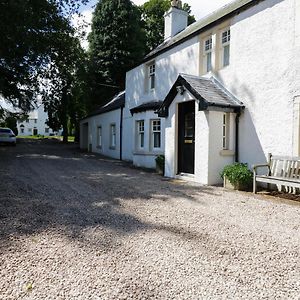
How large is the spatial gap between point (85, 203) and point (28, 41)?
34.8ft

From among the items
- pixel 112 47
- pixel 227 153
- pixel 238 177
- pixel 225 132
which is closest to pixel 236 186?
pixel 238 177

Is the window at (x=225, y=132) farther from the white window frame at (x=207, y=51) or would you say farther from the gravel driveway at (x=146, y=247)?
the gravel driveway at (x=146, y=247)

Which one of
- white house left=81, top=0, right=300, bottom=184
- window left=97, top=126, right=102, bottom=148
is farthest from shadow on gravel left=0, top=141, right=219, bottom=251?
window left=97, top=126, right=102, bottom=148

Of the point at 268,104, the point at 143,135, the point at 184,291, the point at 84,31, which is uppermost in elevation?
the point at 84,31

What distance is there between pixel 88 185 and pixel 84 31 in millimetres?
15709

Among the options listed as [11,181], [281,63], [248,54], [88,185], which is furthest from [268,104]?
[11,181]

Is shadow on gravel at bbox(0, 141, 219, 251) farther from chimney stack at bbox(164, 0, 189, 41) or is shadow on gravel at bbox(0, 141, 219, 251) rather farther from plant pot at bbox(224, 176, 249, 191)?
chimney stack at bbox(164, 0, 189, 41)

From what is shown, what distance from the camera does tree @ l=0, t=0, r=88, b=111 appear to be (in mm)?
13055

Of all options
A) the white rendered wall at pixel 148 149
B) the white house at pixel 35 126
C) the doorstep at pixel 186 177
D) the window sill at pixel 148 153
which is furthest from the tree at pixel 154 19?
the white house at pixel 35 126

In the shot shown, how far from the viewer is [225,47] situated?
11.8 m

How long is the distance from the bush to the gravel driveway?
53.0 inches

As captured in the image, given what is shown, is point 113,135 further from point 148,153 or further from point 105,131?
point 148,153

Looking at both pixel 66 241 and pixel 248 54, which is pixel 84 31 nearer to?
pixel 248 54

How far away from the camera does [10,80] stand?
19594mm
